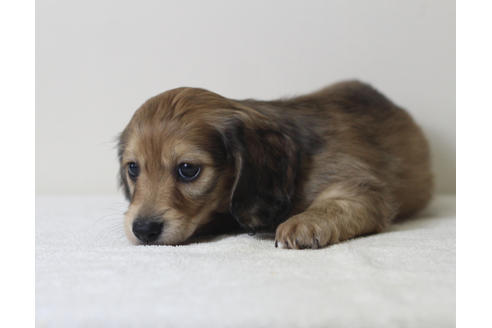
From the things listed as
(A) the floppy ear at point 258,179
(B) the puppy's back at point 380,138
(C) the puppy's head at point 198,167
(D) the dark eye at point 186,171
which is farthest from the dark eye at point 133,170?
(B) the puppy's back at point 380,138

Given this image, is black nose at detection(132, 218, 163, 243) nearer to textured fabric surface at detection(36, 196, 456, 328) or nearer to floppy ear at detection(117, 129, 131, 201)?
textured fabric surface at detection(36, 196, 456, 328)

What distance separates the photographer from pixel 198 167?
223 cm

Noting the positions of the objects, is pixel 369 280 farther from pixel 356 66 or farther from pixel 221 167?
pixel 356 66

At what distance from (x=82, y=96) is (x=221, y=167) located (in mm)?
1913

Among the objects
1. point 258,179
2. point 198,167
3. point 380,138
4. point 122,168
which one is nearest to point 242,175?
point 258,179

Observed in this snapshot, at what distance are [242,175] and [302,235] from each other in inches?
16.4

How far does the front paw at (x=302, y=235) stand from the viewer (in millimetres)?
2021

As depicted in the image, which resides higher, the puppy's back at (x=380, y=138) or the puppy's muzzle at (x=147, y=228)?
the puppy's back at (x=380, y=138)

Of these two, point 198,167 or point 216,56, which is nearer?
point 198,167

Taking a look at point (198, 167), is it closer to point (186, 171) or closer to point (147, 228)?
point (186, 171)

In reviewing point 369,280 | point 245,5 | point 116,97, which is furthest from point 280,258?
point 116,97

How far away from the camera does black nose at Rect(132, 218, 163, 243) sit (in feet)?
6.84

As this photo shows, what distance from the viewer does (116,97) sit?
12.0ft

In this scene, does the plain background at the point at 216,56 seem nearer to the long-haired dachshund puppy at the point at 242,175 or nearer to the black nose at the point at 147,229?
the long-haired dachshund puppy at the point at 242,175
